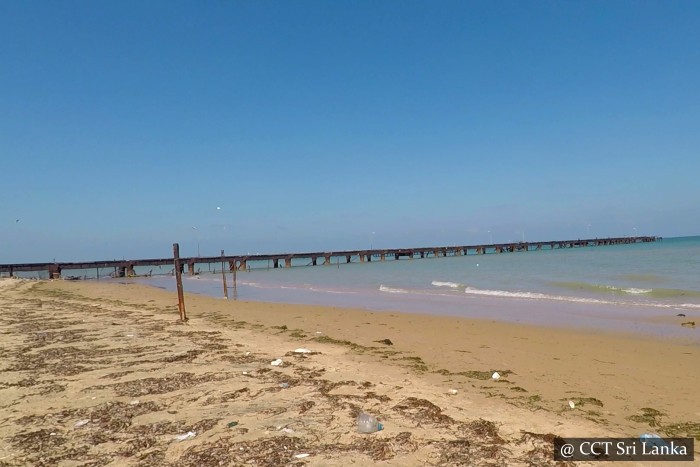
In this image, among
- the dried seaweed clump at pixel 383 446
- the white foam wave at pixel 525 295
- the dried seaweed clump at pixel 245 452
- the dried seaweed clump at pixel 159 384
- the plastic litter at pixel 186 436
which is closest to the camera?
the dried seaweed clump at pixel 245 452

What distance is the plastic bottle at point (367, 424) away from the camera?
Result: 4223 mm

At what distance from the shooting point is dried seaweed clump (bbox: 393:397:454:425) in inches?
179

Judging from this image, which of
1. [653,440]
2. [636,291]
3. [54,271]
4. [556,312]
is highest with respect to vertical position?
[54,271]

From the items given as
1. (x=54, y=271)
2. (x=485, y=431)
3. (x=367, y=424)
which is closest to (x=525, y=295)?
(x=485, y=431)

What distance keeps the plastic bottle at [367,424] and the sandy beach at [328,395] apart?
0.07 meters

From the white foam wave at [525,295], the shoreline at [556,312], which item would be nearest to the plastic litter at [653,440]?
the shoreline at [556,312]

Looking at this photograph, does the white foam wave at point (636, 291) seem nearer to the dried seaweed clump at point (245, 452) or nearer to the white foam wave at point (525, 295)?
the white foam wave at point (525, 295)

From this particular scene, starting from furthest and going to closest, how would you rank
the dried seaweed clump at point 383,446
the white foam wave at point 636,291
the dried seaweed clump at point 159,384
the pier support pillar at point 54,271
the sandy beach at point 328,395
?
the pier support pillar at point 54,271 < the white foam wave at point 636,291 < the dried seaweed clump at point 159,384 < the sandy beach at point 328,395 < the dried seaweed clump at point 383,446

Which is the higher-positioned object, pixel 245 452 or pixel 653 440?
pixel 245 452

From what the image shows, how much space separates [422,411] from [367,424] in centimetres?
84

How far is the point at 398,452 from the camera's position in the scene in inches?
149

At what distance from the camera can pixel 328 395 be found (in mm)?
5375

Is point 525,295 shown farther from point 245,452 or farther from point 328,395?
point 245,452

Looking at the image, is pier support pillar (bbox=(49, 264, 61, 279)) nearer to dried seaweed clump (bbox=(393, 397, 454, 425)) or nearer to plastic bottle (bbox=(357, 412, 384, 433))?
dried seaweed clump (bbox=(393, 397, 454, 425))
